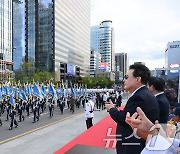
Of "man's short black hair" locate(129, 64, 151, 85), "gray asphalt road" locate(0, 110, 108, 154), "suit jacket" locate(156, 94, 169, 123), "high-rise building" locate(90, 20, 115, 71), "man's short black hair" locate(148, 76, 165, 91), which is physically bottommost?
"gray asphalt road" locate(0, 110, 108, 154)

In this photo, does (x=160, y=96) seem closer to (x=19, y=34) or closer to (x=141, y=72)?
(x=141, y=72)

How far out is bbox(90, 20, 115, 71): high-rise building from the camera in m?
152

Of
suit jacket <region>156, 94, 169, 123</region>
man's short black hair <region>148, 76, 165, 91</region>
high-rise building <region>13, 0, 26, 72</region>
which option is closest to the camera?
suit jacket <region>156, 94, 169, 123</region>

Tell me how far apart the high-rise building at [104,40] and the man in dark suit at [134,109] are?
14922cm

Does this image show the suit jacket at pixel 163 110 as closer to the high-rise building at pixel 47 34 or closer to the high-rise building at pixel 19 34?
the high-rise building at pixel 47 34

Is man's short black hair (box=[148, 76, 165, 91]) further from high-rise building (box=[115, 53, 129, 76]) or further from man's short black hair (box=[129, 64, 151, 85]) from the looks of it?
high-rise building (box=[115, 53, 129, 76])

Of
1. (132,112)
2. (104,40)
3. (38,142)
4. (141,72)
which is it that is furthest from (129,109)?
(104,40)

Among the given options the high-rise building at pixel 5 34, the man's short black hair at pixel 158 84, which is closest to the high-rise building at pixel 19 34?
the high-rise building at pixel 5 34

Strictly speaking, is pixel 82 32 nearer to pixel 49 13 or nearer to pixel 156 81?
pixel 49 13

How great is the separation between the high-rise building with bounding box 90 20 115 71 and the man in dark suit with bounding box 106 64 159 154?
149m

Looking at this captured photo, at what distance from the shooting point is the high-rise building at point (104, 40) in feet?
497

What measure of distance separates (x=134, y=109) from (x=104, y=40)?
15442cm

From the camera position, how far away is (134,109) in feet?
7.34

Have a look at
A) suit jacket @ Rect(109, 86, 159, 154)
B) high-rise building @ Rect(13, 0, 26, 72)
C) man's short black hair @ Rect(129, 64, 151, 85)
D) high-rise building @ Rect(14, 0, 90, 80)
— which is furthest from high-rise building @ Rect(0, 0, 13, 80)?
suit jacket @ Rect(109, 86, 159, 154)
